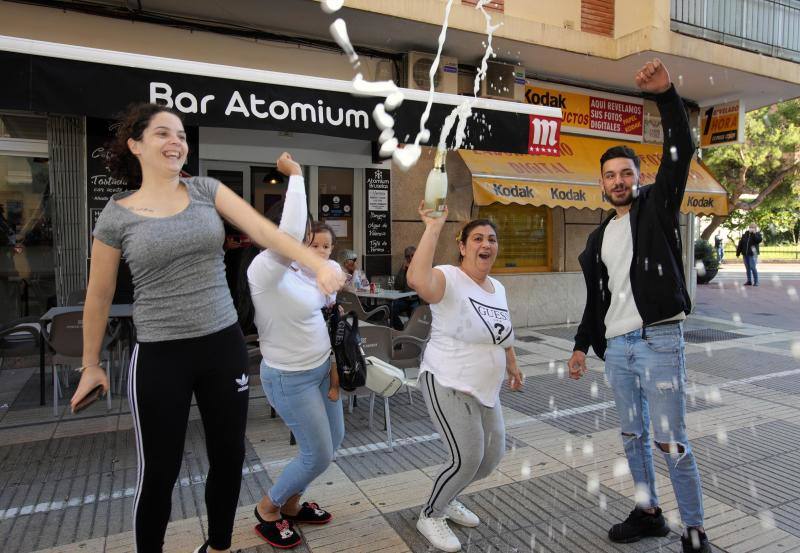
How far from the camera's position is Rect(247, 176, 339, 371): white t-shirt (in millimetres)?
2715

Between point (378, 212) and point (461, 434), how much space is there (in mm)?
6445

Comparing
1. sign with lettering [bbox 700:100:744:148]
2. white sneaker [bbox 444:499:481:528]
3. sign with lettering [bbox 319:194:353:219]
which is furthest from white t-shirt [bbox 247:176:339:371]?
sign with lettering [bbox 700:100:744:148]

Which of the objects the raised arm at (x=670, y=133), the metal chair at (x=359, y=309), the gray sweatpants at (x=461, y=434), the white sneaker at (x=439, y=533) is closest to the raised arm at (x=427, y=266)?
the gray sweatpants at (x=461, y=434)

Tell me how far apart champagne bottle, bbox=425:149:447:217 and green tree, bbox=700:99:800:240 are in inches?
848

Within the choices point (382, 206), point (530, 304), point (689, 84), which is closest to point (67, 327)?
point (382, 206)

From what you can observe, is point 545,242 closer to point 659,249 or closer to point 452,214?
point 452,214

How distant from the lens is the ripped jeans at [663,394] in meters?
2.75

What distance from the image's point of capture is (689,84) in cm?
1112

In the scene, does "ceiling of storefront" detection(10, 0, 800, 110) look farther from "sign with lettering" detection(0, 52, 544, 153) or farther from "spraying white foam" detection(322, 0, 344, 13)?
"sign with lettering" detection(0, 52, 544, 153)

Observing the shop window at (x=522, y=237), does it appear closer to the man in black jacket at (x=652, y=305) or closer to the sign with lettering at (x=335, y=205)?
the sign with lettering at (x=335, y=205)

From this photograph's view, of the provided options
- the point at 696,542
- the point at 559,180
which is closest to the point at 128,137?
the point at 696,542

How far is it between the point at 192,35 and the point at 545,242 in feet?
23.3

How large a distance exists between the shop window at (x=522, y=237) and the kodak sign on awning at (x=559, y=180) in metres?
1.15

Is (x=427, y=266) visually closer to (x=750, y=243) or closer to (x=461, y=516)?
(x=461, y=516)
